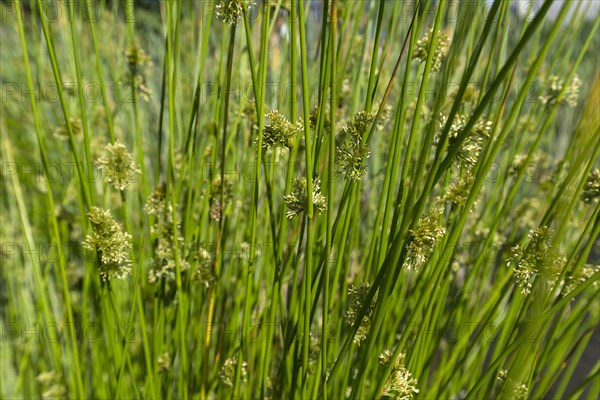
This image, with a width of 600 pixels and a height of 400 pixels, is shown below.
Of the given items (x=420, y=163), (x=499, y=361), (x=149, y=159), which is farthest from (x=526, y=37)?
(x=149, y=159)

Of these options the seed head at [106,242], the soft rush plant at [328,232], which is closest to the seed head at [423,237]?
the soft rush plant at [328,232]

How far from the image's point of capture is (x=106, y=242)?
0.73 metres

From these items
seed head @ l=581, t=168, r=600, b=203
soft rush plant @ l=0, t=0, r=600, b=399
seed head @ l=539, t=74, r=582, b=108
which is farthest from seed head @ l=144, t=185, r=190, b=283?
seed head @ l=539, t=74, r=582, b=108

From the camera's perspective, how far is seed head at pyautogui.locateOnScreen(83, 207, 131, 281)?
0.73m

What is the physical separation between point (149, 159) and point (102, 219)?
1.66 metres

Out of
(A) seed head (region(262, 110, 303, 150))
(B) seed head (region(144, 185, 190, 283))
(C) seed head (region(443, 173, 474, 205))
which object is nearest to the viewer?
(A) seed head (region(262, 110, 303, 150))

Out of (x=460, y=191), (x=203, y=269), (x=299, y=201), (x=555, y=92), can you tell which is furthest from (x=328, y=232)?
(x=555, y=92)

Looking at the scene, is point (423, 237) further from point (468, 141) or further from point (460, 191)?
point (460, 191)

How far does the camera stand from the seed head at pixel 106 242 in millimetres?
728

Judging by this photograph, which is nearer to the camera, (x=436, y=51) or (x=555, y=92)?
(x=436, y=51)

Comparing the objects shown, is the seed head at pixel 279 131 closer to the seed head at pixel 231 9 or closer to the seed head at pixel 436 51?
the seed head at pixel 231 9

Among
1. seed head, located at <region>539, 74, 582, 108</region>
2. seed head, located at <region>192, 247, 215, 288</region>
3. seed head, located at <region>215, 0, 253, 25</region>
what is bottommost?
seed head, located at <region>192, 247, 215, 288</region>

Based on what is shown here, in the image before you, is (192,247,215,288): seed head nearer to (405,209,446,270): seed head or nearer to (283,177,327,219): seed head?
(283,177,327,219): seed head

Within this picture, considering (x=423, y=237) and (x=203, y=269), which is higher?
(x=423, y=237)
